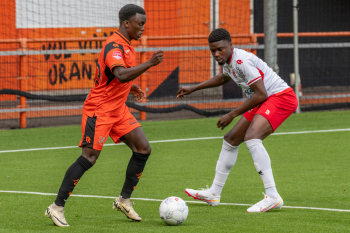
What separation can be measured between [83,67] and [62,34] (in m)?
1.66

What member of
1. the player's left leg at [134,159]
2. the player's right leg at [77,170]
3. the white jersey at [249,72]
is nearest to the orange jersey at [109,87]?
the player's right leg at [77,170]

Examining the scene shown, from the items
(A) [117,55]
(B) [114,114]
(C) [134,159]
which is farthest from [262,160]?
(A) [117,55]

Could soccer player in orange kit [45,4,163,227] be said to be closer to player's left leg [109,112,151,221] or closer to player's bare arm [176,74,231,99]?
player's left leg [109,112,151,221]

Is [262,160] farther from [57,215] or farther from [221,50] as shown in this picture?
[57,215]

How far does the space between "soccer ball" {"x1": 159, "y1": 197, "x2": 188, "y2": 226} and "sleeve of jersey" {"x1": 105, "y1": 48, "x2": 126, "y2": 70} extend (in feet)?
4.26

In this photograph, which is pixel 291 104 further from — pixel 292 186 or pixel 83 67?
pixel 83 67

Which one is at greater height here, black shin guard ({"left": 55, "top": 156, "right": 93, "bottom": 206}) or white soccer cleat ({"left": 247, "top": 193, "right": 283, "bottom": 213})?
black shin guard ({"left": 55, "top": 156, "right": 93, "bottom": 206})

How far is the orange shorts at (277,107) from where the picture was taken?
530 cm

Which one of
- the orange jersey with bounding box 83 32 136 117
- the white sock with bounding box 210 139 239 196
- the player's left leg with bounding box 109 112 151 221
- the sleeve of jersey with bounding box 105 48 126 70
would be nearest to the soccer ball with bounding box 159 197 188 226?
the player's left leg with bounding box 109 112 151 221

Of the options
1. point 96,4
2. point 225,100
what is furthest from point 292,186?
point 96,4

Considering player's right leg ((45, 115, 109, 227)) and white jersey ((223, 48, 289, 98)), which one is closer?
player's right leg ((45, 115, 109, 227))

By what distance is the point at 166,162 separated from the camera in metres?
7.71

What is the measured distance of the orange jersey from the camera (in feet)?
15.4

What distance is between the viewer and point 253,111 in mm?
5555
